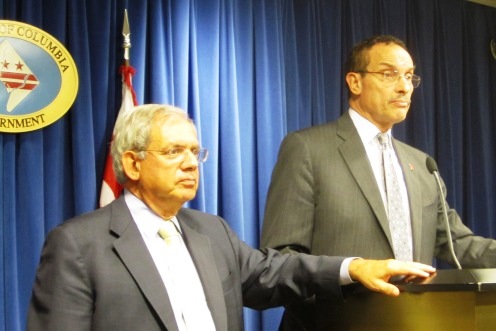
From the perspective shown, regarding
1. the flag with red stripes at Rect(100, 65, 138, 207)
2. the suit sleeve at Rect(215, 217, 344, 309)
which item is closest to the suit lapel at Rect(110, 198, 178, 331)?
the suit sleeve at Rect(215, 217, 344, 309)

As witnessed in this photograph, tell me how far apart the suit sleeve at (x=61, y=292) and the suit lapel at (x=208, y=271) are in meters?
0.31

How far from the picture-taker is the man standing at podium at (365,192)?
225cm

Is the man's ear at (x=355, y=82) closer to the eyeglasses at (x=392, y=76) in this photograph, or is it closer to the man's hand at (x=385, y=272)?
the eyeglasses at (x=392, y=76)

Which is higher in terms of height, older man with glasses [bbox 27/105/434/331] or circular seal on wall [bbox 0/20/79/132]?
circular seal on wall [bbox 0/20/79/132]

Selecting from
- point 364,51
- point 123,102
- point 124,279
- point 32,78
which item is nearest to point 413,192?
point 364,51

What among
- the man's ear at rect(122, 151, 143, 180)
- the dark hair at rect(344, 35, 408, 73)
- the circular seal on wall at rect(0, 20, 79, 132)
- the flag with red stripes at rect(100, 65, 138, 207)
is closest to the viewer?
the man's ear at rect(122, 151, 143, 180)

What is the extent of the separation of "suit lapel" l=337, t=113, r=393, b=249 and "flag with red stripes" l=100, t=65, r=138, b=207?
119cm

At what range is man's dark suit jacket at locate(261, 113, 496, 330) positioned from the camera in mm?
2252

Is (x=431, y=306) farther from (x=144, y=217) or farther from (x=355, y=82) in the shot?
(x=355, y=82)

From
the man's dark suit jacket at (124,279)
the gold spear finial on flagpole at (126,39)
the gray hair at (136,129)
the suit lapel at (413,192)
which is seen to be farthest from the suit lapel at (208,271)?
the gold spear finial on flagpole at (126,39)

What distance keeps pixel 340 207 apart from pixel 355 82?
537mm

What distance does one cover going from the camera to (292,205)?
7.45ft

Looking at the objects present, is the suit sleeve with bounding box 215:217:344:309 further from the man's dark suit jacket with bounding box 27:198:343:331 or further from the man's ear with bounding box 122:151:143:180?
the man's ear with bounding box 122:151:143:180

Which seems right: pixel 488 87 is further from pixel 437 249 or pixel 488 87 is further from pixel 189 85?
pixel 437 249
